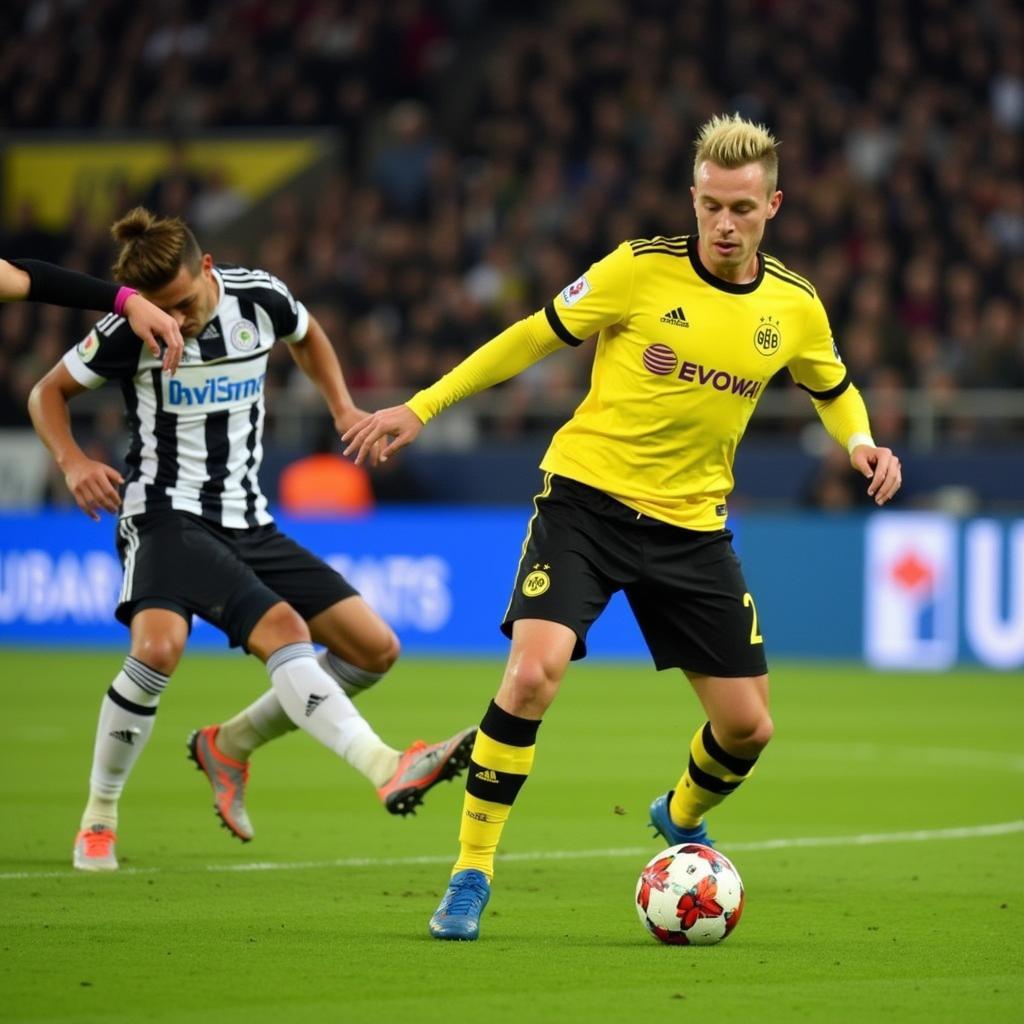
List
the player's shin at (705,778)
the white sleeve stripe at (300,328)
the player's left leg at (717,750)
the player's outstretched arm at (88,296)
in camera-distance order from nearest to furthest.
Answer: the player's outstretched arm at (88,296)
the player's left leg at (717,750)
the player's shin at (705,778)
the white sleeve stripe at (300,328)

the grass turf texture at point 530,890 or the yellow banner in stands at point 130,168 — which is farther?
the yellow banner in stands at point 130,168

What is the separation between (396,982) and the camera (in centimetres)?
495

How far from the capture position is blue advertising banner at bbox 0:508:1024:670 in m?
16.0

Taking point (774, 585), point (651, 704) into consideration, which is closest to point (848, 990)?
point (651, 704)

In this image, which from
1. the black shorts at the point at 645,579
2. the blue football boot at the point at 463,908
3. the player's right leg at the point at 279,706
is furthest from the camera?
the player's right leg at the point at 279,706

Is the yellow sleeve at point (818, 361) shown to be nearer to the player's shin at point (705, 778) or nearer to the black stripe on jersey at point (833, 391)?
the black stripe on jersey at point (833, 391)

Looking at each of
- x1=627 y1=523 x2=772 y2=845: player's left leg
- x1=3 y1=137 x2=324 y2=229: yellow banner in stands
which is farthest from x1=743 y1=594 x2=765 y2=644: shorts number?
x1=3 y1=137 x2=324 y2=229: yellow banner in stands

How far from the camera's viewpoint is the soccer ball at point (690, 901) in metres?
5.59

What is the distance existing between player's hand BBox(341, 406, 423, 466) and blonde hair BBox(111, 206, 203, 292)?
1416 mm

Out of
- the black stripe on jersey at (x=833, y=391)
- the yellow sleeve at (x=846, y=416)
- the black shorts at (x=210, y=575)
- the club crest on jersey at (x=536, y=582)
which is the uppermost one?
the black stripe on jersey at (x=833, y=391)

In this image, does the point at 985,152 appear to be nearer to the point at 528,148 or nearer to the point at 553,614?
the point at 528,148

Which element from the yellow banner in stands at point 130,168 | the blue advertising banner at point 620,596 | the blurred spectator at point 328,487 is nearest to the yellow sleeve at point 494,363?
the blue advertising banner at point 620,596

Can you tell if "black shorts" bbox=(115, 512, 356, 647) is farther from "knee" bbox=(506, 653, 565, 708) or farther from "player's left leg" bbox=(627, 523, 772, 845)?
"knee" bbox=(506, 653, 565, 708)

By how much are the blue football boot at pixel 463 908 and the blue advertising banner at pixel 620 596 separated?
427 inches
